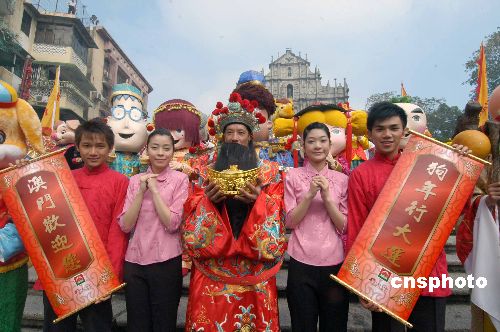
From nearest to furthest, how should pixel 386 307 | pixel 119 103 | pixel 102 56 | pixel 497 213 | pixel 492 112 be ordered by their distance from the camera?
pixel 386 307 < pixel 497 213 < pixel 492 112 < pixel 119 103 < pixel 102 56

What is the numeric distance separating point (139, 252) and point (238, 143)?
1.07 m

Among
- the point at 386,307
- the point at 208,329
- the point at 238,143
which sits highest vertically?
the point at 238,143

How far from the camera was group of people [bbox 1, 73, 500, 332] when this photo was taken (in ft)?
7.49

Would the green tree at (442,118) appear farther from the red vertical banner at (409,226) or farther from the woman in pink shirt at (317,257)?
the woman in pink shirt at (317,257)

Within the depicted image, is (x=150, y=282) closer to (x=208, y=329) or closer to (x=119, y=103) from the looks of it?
(x=208, y=329)

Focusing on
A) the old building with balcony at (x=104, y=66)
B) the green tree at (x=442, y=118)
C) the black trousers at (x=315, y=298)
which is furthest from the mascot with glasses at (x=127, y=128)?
the green tree at (x=442, y=118)

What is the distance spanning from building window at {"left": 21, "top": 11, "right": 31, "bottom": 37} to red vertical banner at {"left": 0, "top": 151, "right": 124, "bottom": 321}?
23202 millimetres

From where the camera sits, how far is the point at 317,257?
8.01 feet

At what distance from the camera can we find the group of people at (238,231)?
2.28 metres

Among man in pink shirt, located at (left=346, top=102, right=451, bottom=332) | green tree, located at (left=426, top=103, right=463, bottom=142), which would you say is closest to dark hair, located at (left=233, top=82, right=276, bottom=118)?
man in pink shirt, located at (left=346, top=102, right=451, bottom=332)

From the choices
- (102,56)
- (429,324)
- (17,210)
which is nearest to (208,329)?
(429,324)

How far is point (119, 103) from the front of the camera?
450 cm

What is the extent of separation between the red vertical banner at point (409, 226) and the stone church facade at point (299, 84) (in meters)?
48.1

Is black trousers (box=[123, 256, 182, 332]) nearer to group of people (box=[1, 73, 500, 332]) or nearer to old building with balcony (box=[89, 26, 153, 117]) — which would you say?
group of people (box=[1, 73, 500, 332])
